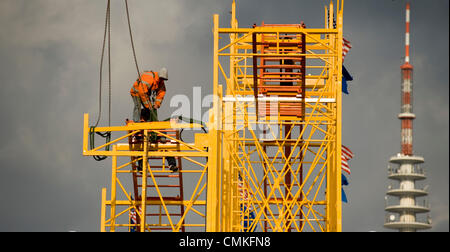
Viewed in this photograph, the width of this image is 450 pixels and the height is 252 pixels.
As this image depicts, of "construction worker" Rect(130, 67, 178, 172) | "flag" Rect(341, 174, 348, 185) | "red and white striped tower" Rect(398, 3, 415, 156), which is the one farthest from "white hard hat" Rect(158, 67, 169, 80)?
"red and white striped tower" Rect(398, 3, 415, 156)

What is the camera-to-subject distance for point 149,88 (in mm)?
45281

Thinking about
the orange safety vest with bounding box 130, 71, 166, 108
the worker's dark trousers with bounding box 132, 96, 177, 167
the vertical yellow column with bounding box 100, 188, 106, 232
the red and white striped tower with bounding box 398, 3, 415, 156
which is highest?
the red and white striped tower with bounding box 398, 3, 415, 156

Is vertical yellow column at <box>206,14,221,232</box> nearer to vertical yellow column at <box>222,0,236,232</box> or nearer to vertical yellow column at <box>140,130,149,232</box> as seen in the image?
vertical yellow column at <box>140,130,149,232</box>

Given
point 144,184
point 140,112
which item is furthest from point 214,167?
point 140,112

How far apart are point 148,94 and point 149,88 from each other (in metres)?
0.29

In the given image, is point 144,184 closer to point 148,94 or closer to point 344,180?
point 148,94

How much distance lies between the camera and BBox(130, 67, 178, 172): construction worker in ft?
148

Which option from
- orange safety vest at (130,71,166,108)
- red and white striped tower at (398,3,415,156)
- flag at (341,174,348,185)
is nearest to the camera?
orange safety vest at (130,71,166,108)

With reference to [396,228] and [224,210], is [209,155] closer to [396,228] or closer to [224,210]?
[224,210]

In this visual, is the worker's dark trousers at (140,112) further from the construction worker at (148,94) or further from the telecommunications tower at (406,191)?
the telecommunications tower at (406,191)

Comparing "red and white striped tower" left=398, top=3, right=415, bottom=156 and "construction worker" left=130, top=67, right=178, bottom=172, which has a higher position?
"red and white striped tower" left=398, top=3, right=415, bottom=156

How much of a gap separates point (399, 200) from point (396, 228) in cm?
1043

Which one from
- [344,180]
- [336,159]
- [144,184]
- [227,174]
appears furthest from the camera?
[344,180]
